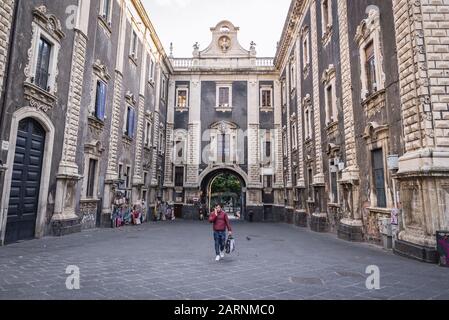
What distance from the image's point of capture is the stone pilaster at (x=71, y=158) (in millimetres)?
11961

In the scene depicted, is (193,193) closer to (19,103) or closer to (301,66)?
(301,66)

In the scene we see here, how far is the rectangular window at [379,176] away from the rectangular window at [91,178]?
12907mm

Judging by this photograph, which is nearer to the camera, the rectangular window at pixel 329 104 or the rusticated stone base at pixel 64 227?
the rusticated stone base at pixel 64 227

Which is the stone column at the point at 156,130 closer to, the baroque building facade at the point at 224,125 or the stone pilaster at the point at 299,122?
the baroque building facade at the point at 224,125

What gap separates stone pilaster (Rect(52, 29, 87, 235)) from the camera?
1196 cm

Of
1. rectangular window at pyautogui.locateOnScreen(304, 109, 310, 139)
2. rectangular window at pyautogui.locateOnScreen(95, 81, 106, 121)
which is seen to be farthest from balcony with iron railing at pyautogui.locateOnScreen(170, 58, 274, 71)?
rectangular window at pyautogui.locateOnScreen(95, 81, 106, 121)

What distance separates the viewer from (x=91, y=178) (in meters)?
15.4

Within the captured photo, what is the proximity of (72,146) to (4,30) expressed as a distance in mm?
5072

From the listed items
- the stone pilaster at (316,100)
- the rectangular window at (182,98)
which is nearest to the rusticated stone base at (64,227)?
the stone pilaster at (316,100)

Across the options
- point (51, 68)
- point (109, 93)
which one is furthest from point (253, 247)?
point (109, 93)

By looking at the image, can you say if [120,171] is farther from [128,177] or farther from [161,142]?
[161,142]

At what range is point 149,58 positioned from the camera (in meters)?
23.4

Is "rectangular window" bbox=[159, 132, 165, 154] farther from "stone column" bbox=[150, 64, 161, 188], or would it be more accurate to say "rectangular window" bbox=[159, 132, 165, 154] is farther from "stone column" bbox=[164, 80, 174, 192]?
"stone column" bbox=[164, 80, 174, 192]

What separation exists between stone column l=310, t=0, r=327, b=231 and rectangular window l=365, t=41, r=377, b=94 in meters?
5.32
